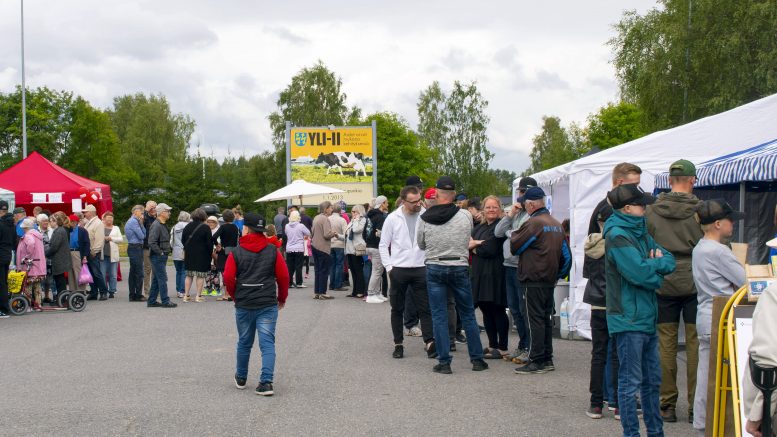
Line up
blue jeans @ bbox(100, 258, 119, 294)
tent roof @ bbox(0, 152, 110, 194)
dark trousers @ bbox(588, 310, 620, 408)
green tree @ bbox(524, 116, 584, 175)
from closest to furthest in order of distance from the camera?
dark trousers @ bbox(588, 310, 620, 408), blue jeans @ bbox(100, 258, 119, 294), tent roof @ bbox(0, 152, 110, 194), green tree @ bbox(524, 116, 584, 175)

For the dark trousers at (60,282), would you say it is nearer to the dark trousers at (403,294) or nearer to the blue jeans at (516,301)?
the dark trousers at (403,294)

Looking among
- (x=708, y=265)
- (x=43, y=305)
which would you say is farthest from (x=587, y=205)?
(x=43, y=305)

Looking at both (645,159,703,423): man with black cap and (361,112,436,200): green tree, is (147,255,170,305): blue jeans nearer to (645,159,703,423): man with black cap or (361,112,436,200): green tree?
(645,159,703,423): man with black cap

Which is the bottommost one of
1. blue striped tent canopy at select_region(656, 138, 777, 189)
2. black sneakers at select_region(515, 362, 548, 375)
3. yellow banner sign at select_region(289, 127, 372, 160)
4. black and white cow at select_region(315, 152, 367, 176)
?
black sneakers at select_region(515, 362, 548, 375)

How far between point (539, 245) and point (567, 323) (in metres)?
3.29

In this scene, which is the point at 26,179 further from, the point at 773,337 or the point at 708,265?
the point at 773,337

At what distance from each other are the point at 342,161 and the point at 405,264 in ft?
89.1

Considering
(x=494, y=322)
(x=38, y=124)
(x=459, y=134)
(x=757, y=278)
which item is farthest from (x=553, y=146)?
(x=757, y=278)

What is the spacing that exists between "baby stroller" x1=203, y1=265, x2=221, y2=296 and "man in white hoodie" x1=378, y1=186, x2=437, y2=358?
8.68 metres

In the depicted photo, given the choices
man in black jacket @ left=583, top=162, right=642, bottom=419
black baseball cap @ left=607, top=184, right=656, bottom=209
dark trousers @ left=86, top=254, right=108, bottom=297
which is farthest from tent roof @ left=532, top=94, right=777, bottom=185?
dark trousers @ left=86, top=254, right=108, bottom=297

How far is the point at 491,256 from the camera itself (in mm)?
10148

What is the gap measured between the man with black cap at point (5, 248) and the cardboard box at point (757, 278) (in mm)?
13162

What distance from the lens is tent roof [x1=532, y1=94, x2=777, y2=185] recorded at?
12125mm

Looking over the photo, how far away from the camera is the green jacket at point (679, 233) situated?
682cm
